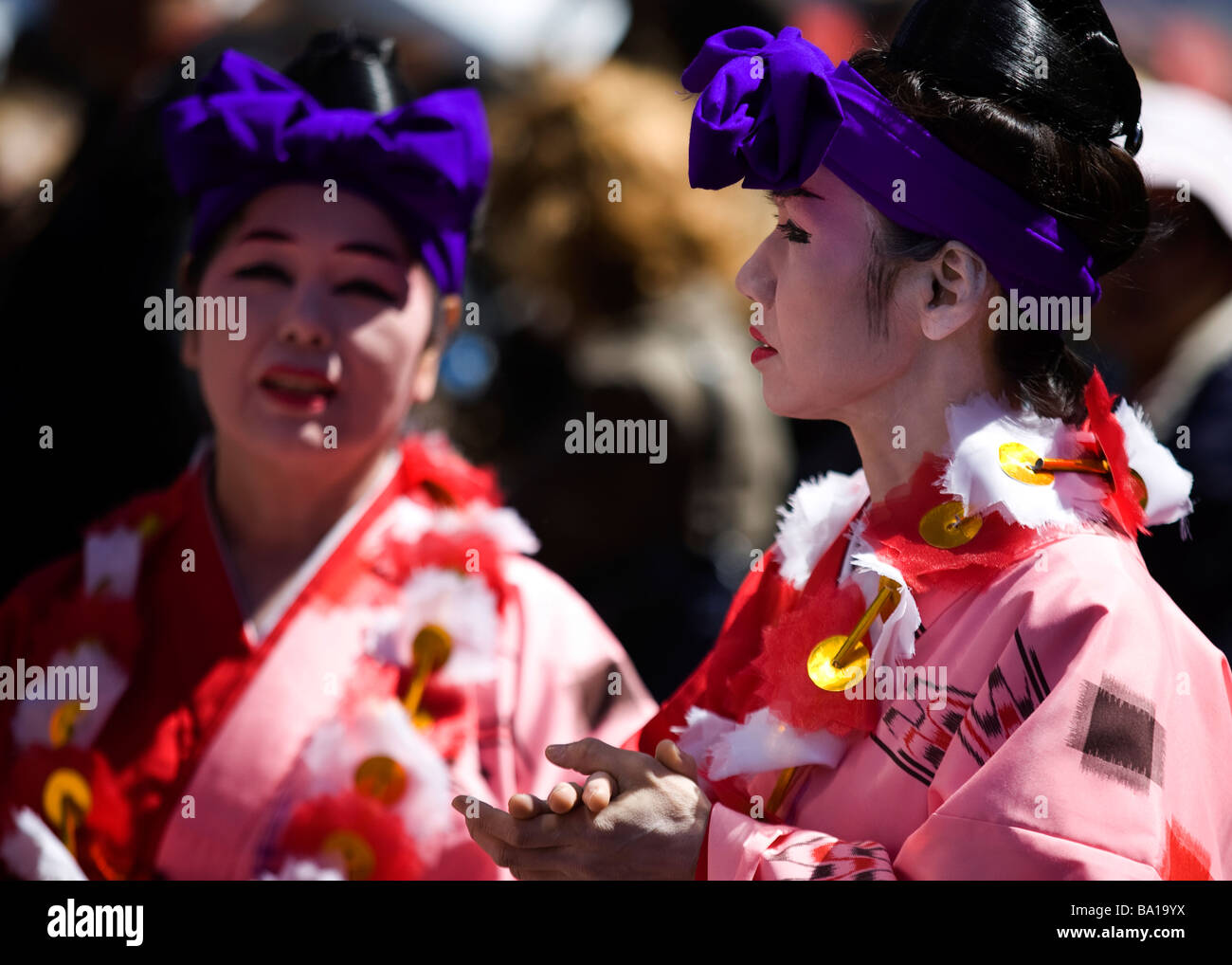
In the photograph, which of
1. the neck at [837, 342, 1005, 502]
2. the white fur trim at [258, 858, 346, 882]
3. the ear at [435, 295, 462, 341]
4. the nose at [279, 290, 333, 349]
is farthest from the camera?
the ear at [435, 295, 462, 341]

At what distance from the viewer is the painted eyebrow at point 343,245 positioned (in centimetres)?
230

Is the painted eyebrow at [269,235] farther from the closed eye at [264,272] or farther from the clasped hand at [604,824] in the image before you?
the clasped hand at [604,824]

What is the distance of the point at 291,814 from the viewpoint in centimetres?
214

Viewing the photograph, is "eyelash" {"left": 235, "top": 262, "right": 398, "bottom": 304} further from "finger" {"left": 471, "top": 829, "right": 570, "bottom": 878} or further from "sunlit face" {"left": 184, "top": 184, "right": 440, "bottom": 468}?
"finger" {"left": 471, "top": 829, "right": 570, "bottom": 878}

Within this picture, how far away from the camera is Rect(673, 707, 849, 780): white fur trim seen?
1656mm

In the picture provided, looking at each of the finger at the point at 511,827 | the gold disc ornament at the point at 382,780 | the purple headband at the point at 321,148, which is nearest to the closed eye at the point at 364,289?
the purple headband at the point at 321,148

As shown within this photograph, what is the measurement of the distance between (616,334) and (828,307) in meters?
1.63

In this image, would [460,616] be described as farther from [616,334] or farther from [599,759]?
[616,334]

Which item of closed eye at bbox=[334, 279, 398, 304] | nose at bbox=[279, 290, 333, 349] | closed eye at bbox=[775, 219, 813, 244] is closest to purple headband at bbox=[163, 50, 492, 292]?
closed eye at bbox=[334, 279, 398, 304]

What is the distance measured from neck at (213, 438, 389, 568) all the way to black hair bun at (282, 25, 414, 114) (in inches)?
24.5

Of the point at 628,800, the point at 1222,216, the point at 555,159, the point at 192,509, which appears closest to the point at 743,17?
the point at 555,159

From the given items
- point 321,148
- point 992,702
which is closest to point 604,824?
point 992,702
